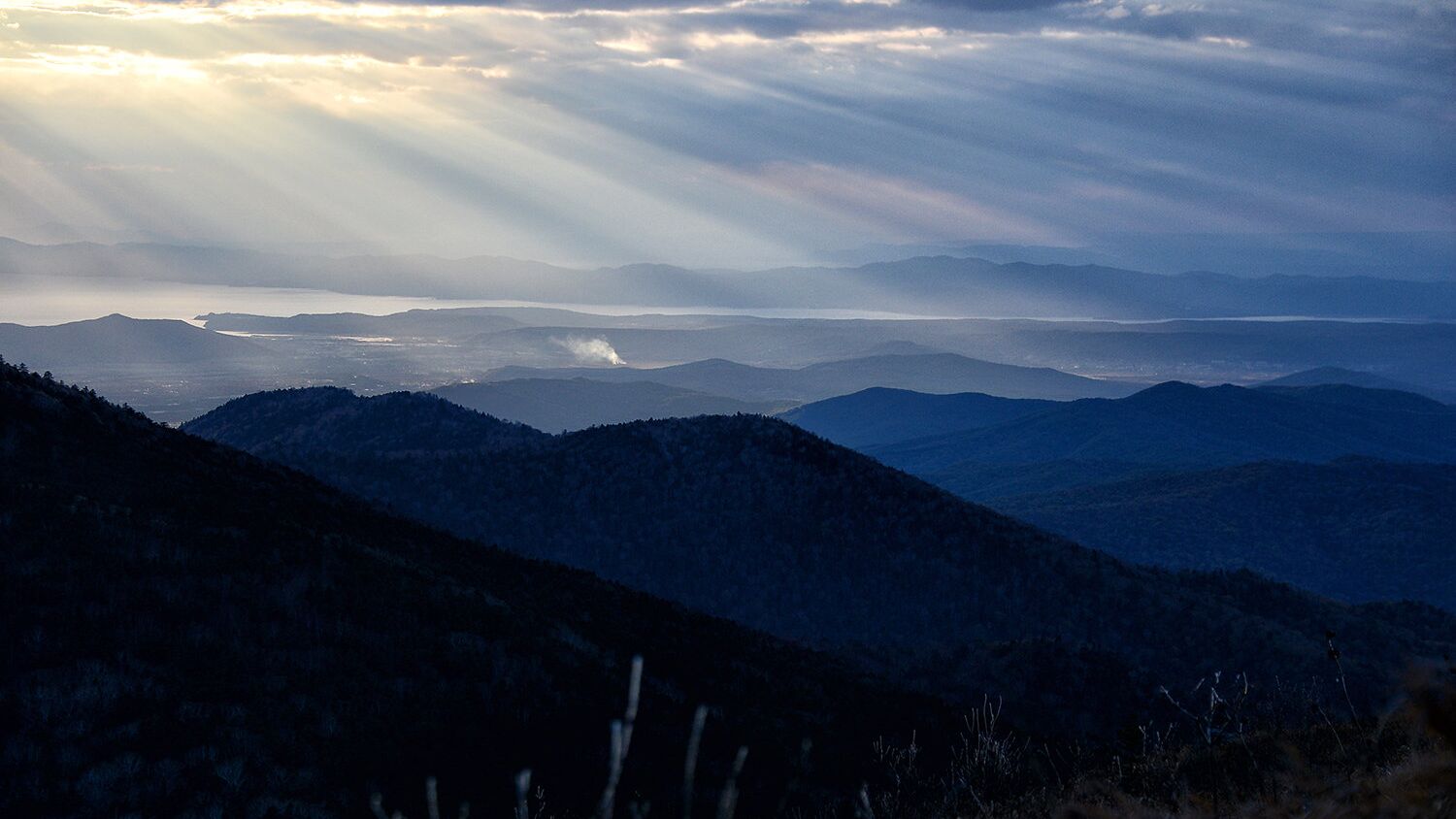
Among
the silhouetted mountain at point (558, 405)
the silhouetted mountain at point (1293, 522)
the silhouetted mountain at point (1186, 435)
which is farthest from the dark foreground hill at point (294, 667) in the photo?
the silhouetted mountain at point (558, 405)

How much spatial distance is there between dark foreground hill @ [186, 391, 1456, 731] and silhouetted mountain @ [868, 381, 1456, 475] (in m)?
111

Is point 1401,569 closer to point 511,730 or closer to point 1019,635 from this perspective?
point 1019,635

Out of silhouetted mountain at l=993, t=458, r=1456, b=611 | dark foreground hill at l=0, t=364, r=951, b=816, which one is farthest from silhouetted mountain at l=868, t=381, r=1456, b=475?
Answer: dark foreground hill at l=0, t=364, r=951, b=816

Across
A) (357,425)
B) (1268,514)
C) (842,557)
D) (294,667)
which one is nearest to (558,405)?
(1268,514)

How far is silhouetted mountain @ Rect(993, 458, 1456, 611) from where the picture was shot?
83.4 m

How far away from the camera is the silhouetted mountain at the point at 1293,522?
274 ft

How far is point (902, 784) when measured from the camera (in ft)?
54.2

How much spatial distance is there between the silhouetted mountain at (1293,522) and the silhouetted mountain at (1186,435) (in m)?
58.8

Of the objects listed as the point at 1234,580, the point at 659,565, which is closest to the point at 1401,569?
the point at 1234,580

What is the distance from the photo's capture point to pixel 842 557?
4606 cm

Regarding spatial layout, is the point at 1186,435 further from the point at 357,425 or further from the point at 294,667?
the point at 294,667

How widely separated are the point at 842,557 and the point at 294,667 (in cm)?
3236

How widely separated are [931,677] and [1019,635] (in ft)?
36.0

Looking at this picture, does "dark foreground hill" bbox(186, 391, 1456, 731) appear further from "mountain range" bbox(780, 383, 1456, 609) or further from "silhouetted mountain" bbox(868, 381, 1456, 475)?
"silhouetted mountain" bbox(868, 381, 1456, 475)
